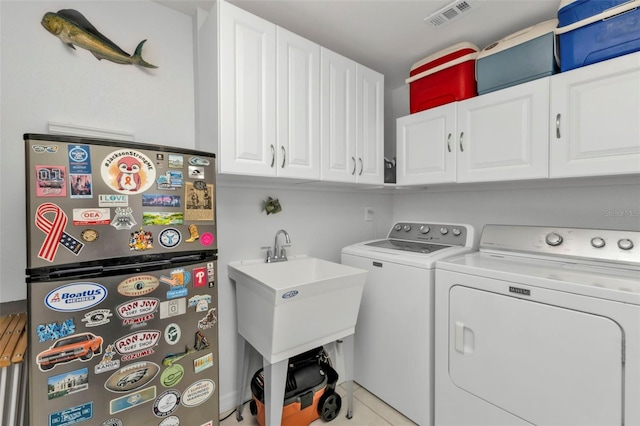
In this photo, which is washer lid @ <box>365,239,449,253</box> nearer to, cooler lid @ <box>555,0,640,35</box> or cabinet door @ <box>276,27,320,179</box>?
cabinet door @ <box>276,27,320,179</box>

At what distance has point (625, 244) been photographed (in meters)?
1.42

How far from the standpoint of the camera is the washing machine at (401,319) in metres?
1.72

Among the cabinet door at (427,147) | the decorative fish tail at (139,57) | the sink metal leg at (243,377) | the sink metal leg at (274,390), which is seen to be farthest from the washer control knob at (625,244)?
the decorative fish tail at (139,57)

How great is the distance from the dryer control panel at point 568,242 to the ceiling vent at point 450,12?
52.8 inches

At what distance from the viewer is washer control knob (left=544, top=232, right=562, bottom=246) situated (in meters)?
1.63

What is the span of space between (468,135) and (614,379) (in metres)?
1.40

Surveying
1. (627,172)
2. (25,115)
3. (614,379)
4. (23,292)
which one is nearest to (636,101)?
(627,172)

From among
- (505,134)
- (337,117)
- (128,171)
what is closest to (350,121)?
(337,117)

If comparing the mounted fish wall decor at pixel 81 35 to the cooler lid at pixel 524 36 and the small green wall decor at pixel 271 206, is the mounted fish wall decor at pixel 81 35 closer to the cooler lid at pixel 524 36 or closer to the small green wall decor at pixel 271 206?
the small green wall decor at pixel 271 206

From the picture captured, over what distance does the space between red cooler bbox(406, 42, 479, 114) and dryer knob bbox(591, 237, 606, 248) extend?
1.10m

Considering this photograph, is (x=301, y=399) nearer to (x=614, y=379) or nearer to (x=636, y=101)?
(x=614, y=379)

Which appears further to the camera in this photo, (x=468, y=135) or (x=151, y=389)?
(x=468, y=135)

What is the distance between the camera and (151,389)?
3.79ft

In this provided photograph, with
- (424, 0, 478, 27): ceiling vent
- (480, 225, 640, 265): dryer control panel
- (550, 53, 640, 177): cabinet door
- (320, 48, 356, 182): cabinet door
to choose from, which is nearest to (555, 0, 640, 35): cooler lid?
(550, 53, 640, 177): cabinet door
